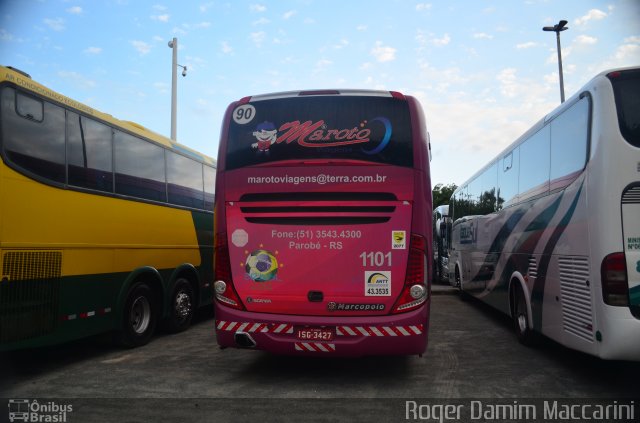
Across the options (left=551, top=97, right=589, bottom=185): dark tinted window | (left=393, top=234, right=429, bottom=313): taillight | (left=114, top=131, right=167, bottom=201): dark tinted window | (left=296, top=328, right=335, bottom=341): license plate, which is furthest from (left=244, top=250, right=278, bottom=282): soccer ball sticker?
(left=551, top=97, right=589, bottom=185): dark tinted window

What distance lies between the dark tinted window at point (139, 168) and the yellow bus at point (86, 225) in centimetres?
2

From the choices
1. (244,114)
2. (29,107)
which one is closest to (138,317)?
(29,107)

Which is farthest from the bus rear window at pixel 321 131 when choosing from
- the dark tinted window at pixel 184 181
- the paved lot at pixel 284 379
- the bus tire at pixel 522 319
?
the bus tire at pixel 522 319

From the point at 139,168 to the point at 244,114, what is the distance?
2.83m

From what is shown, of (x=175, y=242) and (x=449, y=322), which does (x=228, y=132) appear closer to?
(x=175, y=242)

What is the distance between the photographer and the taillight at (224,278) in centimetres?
611

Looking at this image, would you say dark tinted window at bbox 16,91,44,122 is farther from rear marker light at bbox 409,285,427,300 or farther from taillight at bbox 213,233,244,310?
rear marker light at bbox 409,285,427,300

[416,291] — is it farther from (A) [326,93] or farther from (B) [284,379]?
(A) [326,93]

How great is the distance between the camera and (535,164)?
305 inches

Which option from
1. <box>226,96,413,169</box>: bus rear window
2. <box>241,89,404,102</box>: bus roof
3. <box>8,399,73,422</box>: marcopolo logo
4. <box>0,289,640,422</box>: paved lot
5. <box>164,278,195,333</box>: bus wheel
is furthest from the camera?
<box>164,278,195,333</box>: bus wheel

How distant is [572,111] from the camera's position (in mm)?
6266

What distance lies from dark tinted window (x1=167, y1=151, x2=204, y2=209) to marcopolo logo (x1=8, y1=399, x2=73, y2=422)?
4.55 meters

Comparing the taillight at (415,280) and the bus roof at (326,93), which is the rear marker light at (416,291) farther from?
the bus roof at (326,93)

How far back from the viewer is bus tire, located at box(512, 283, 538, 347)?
7.96 m
